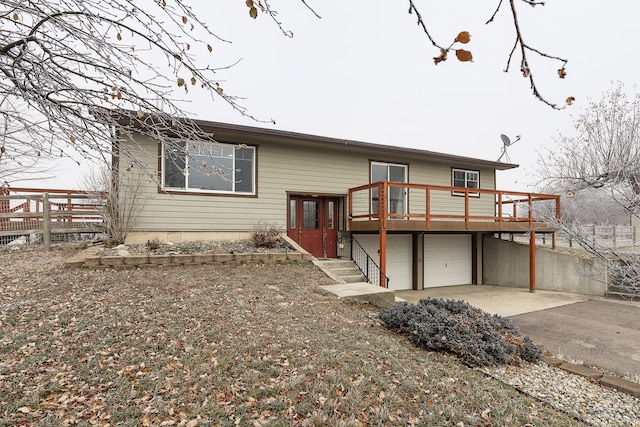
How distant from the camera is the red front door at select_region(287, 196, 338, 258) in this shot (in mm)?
10117

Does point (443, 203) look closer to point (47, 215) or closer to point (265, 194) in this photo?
point (265, 194)

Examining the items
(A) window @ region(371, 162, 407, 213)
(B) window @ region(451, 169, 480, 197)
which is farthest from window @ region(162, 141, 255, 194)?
(B) window @ region(451, 169, 480, 197)

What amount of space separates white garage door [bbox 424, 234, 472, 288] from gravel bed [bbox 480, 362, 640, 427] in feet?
26.6

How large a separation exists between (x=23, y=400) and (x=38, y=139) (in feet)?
7.28

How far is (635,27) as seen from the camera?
2.40m

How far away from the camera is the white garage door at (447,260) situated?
1220 centimetres

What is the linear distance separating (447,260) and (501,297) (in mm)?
2806

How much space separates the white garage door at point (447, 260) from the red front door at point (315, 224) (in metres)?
3.94

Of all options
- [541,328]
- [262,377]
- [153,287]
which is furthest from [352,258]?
[262,377]

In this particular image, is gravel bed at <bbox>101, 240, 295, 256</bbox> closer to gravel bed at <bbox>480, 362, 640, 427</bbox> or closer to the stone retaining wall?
the stone retaining wall

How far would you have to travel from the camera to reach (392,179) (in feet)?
37.5

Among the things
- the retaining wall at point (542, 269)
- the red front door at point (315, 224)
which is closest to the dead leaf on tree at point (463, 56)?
the red front door at point (315, 224)

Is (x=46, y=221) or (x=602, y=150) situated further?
(x=602, y=150)

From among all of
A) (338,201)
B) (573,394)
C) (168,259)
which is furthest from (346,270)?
(573,394)
